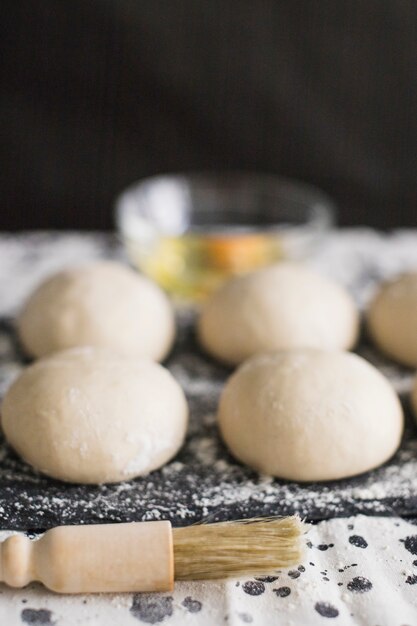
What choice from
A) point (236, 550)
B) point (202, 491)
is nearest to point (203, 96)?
point (202, 491)

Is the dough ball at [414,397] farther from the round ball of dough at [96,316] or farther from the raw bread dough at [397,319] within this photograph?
the round ball of dough at [96,316]

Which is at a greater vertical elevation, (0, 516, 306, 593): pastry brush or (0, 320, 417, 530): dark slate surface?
(0, 516, 306, 593): pastry brush

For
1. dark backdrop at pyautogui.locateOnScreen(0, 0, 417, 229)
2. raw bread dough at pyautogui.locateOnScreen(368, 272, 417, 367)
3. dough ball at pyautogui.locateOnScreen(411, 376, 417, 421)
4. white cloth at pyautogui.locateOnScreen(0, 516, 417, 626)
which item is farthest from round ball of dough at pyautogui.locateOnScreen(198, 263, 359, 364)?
dark backdrop at pyautogui.locateOnScreen(0, 0, 417, 229)

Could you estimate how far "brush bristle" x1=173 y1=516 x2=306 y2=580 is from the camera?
0.79m

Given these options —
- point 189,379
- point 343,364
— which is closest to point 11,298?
point 189,379

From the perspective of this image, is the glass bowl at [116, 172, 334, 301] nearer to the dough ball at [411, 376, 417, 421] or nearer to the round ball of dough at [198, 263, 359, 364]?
the round ball of dough at [198, 263, 359, 364]

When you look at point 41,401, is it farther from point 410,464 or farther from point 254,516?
point 410,464

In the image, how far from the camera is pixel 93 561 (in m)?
0.76

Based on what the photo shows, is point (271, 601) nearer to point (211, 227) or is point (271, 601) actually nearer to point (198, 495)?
point (198, 495)

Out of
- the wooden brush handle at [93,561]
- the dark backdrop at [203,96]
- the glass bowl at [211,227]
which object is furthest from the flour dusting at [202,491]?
the dark backdrop at [203,96]

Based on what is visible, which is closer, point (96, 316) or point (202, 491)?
point (202, 491)

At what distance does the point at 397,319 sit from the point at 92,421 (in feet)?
1.68

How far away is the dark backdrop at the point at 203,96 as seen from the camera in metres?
2.02

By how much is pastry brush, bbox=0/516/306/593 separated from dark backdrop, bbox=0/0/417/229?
152cm
